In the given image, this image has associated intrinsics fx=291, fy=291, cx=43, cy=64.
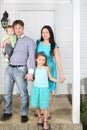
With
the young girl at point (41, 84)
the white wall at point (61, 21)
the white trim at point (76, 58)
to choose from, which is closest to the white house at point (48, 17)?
the white wall at point (61, 21)

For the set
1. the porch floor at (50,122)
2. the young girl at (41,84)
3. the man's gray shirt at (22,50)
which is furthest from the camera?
the porch floor at (50,122)

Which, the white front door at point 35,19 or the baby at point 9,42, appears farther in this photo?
the white front door at point 35,19

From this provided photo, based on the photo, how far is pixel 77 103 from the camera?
4.90m

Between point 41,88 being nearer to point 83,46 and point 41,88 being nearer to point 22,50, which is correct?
point 22,50

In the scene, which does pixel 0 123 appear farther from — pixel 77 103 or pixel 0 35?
pixel 0 35

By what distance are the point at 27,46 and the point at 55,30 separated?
9.21 ft

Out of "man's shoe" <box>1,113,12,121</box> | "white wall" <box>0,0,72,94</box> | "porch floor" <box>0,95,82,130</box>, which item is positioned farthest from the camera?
"white wall" <box>0,0,72,94</box>

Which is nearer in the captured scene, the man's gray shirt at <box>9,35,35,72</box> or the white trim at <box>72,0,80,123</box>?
the man's gray shirt at <box>9,35,35,72</box>

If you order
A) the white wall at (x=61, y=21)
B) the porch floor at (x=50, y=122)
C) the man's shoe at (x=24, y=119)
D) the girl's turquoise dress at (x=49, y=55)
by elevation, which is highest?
the white wall at (x=61, y=21)

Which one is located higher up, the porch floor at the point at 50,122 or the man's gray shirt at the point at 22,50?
the man's gray shirt at the point at 22,50

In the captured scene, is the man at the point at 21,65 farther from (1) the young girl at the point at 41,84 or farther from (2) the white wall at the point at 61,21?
(2) the white wall at the point at 61,21

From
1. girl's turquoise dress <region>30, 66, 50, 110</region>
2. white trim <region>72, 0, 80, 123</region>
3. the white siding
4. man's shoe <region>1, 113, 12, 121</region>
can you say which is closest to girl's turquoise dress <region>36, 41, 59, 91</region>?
girl's turquoise dress <region>30, 66, 50, 110</region>

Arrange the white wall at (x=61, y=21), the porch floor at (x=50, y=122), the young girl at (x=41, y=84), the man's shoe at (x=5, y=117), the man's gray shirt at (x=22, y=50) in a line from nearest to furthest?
the young girl at (x=41, y=84) → the man's gray shirt at (x=22, y=50) → the porch floor at (x=50, y=122) → the man's shoe at (x=5, y=117) → the white wall at (x=61, y=21)

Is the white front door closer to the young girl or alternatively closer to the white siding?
the white siding
